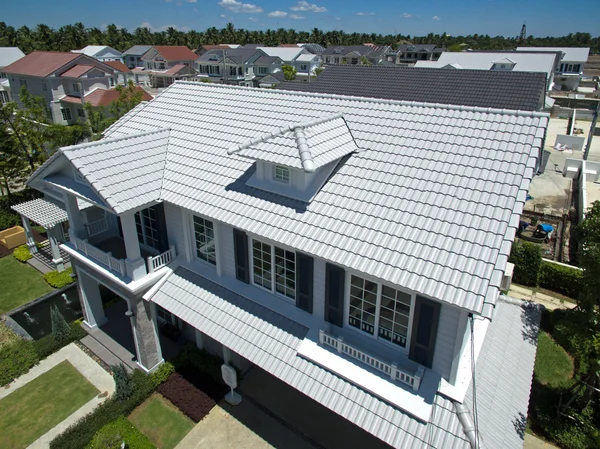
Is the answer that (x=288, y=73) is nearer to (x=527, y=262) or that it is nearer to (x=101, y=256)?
(x=527, y=262)

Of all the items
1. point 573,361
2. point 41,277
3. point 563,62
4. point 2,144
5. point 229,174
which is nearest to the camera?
point 229,174

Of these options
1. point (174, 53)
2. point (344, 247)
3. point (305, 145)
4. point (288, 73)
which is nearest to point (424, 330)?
point (344, 247)

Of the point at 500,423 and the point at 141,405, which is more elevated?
the point at 500,423

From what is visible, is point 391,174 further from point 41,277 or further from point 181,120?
point 41,277

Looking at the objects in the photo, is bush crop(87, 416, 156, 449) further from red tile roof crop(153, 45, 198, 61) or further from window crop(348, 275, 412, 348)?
red tile roof crop(153, 45, 198, 61)

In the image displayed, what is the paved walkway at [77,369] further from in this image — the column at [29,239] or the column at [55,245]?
the column at [29,239]

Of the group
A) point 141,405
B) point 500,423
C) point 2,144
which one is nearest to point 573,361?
point 500,423

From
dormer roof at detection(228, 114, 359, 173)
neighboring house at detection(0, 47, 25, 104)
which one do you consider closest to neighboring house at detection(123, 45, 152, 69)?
neighboring house at detection(0, 47, 25, 104)
